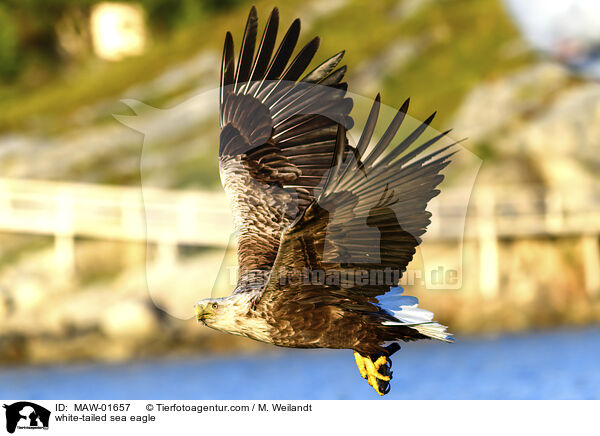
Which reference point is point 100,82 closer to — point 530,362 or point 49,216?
point 49,216

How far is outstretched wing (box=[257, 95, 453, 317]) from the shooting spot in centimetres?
454

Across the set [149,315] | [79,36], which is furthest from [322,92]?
[79,36]

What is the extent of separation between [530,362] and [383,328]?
12.5 meters

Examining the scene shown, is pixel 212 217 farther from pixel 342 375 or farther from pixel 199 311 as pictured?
pixel 199 311

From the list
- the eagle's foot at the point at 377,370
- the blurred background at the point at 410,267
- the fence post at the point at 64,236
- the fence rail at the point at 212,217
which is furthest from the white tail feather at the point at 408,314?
the fence post at the point at 64,236

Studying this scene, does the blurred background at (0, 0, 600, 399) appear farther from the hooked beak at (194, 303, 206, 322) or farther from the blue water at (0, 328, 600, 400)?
the hooked beak at (194, 303, 206, 322)

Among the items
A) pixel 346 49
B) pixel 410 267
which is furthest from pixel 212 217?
pixel 346 49

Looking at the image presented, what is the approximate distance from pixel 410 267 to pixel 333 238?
11696 millimetres

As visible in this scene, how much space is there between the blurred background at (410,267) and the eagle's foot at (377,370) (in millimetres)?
8299

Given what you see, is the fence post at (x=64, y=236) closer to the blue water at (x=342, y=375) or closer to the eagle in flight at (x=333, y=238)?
the blue water at (x=342, y=375)

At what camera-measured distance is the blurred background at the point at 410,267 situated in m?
17.0
